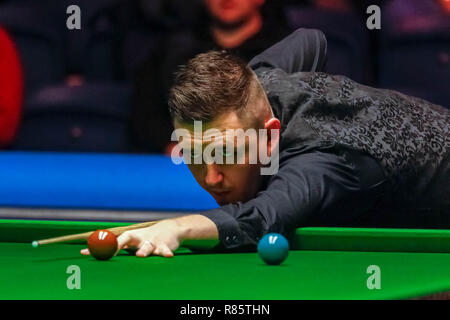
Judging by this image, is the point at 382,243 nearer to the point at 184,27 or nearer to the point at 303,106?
the point at 303,106

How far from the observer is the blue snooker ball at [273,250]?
2.57 meters

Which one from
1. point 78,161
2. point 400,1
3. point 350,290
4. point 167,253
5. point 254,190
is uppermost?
point 400,1

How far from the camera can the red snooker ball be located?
2.62 meters

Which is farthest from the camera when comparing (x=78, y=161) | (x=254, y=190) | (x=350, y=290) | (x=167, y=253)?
(x=78, y=161)

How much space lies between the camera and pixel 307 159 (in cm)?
323

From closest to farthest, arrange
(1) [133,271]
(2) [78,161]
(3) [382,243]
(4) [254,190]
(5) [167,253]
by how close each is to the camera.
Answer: (1) [133,271] < (5) [167,253] < (3) [382,243] < (4) [254,190] < (2) [78,161]

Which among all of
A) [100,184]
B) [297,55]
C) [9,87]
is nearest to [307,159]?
[297,55]

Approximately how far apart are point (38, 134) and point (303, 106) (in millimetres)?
4876

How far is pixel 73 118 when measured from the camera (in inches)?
305

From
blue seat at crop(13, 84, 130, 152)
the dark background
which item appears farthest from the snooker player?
blue seat at crop(13, 84, 130, 152)

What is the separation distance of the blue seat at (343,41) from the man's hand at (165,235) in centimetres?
442

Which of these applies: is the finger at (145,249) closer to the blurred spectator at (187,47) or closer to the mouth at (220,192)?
the mouth at (220,192)

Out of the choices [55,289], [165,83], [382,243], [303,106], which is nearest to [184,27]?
[165,83]

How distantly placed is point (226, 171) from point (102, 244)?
695mm
